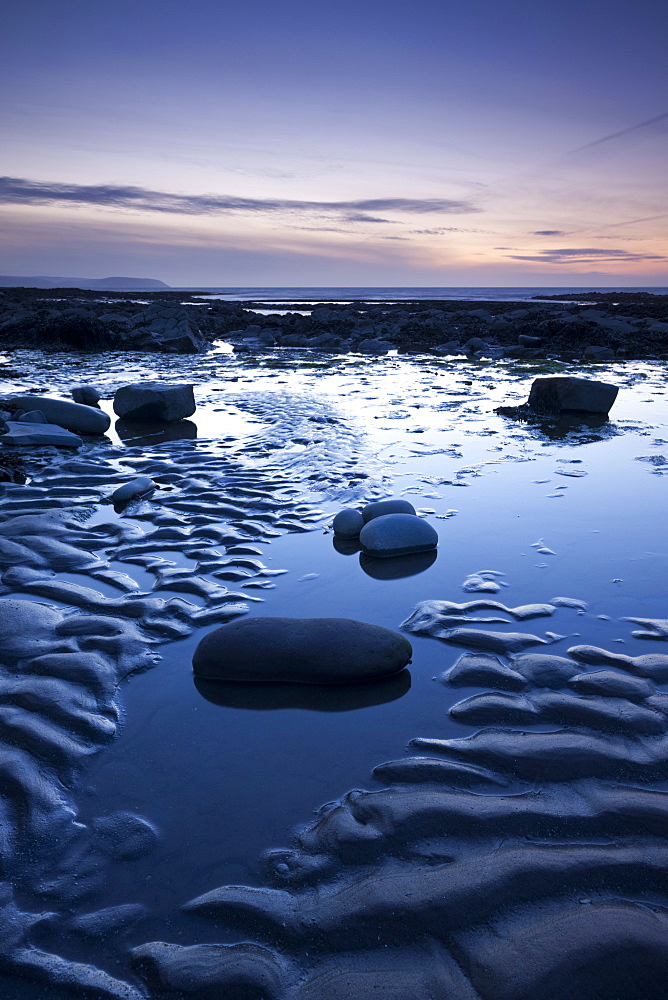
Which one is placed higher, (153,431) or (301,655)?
(153,431)

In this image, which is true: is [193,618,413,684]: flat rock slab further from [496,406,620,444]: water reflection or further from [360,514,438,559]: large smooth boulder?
[496,406,620,444]: water reflection

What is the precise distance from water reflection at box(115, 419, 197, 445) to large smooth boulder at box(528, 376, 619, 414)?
13.6 ft

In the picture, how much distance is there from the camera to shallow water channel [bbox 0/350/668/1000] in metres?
1.54

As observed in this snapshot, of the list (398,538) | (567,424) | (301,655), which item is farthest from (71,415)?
(567,424)

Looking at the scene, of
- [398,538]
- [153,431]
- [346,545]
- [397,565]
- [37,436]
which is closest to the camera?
[397,565]

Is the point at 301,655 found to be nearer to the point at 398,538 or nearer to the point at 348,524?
the point at 398,538

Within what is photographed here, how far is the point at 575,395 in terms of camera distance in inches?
311

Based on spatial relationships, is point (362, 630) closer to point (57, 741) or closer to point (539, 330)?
point (57, 741)

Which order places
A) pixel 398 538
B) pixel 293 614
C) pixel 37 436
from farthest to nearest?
pixel 37 436
pixel 398 538
pixel 293 614

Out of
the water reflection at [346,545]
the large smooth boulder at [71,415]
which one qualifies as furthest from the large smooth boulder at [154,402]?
the water reflection at [346,545]

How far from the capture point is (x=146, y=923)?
1.54 metres

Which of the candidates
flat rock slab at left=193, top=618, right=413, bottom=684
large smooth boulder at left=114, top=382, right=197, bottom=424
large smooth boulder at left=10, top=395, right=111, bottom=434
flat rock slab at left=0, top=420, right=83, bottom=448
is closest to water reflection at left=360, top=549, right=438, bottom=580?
flat rock slab at left=193, top=618, right=413, bottom=684

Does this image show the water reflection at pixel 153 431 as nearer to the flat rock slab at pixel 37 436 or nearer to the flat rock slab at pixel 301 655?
the flat rock slab at pixel 37 436

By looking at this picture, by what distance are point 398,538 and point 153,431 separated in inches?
161
